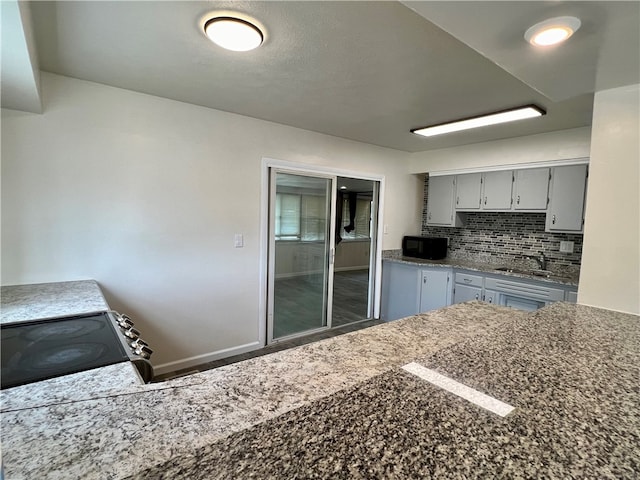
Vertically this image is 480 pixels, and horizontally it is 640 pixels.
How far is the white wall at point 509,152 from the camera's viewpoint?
10.6 feet

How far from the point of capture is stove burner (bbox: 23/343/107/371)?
1.15 m

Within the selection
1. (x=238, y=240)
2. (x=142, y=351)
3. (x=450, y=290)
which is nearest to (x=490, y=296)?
(x=450, y=290)

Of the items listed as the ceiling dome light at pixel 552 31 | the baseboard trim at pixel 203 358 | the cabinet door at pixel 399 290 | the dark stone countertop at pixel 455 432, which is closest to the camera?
the dark stone countertop at pixel 455 432

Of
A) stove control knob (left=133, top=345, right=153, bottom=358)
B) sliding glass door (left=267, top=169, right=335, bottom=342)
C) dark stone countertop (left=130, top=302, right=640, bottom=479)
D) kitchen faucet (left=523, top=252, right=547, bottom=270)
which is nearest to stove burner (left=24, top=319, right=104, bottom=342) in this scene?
stove control knob (left=133, top=345, right=153, bottom=358)

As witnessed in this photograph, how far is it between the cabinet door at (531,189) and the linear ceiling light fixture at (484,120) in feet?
3.11

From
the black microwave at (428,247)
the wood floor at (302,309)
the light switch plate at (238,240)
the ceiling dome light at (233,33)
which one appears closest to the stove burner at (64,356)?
the ceiling dome light at (233,33)

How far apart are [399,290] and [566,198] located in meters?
2.18

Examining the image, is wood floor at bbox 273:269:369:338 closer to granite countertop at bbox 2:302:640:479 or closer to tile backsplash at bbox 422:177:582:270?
tile backsplash at bbox 422:177:582:270

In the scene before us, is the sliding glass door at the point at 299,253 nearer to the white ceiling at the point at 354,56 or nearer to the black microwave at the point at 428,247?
the white ceiling at the point at 354,56

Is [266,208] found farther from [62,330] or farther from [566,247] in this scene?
[566,247]

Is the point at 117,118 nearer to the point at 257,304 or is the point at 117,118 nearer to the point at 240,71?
the point at 240,71

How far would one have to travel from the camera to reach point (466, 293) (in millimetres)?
3766

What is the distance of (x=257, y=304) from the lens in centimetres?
333

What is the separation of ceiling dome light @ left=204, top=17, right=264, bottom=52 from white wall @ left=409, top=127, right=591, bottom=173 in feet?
10.8
